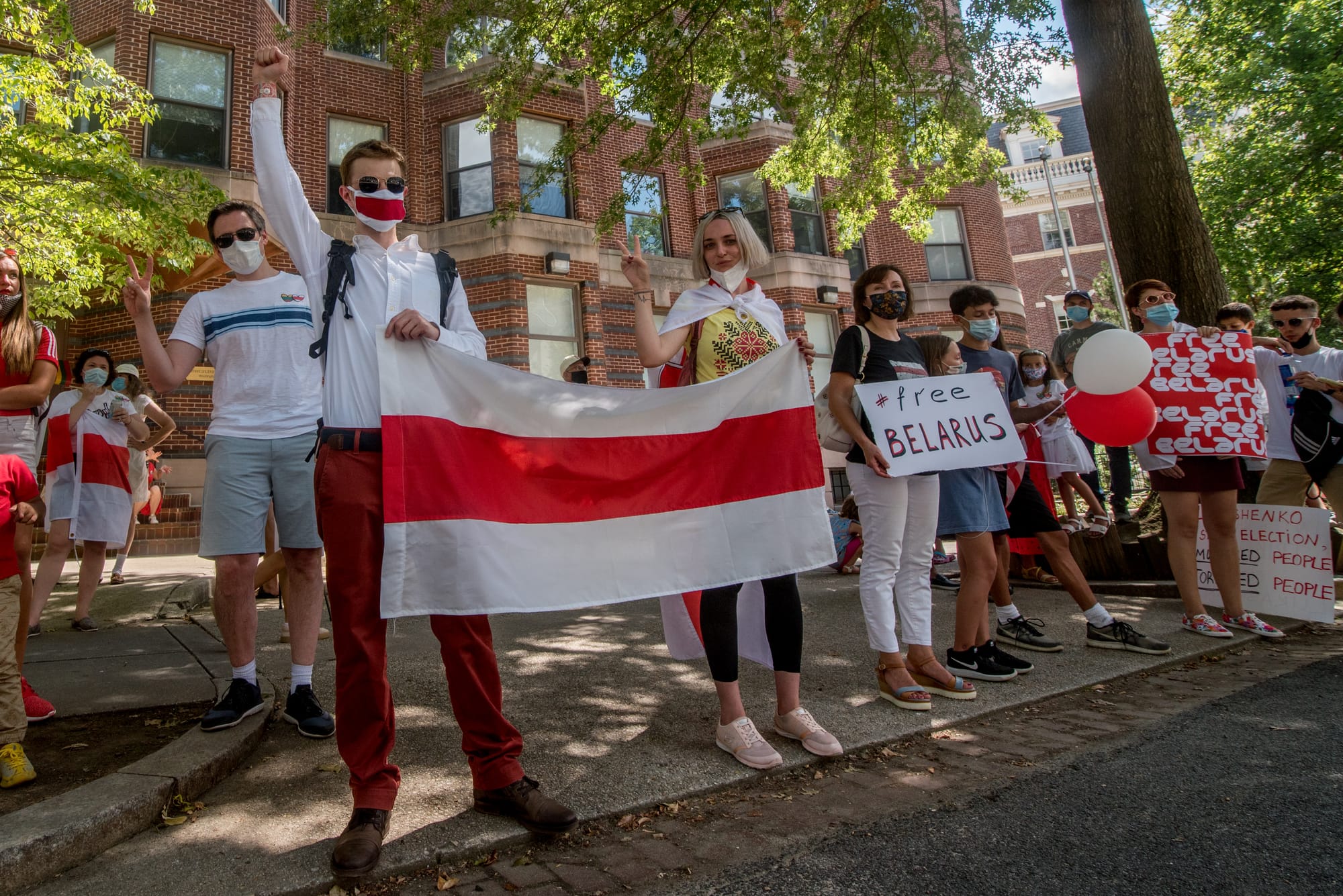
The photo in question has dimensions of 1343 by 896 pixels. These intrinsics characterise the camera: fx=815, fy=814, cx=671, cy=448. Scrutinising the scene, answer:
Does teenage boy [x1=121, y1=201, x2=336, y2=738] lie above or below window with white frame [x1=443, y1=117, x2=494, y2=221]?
below

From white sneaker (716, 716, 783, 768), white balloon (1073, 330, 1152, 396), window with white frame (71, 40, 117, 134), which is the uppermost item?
window with white frame (71, 40, 117, 134)

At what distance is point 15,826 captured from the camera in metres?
2.28

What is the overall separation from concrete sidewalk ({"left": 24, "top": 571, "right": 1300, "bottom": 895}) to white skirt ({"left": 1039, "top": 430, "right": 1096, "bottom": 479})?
8.90 ft

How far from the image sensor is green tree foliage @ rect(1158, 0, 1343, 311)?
55.2 feet

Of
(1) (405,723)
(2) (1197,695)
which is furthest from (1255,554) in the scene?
(1) (405,723)

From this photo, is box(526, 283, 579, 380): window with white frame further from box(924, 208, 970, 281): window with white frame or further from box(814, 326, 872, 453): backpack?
box(814, 326, 872, 453): backpack

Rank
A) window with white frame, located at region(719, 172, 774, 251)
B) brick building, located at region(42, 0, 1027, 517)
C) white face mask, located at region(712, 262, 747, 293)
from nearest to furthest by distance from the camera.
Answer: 1. white face mask, located at region(712, 262, 747, 293)
2. brick building, located at region(42, 0, 1027, 517)
3. window with white frame, located at region(719, 172, 774, 251)

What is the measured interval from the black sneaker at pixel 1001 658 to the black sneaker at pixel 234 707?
138 inches

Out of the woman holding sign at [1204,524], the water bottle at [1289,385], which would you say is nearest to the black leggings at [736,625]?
the woman holding sign at [1204,524]

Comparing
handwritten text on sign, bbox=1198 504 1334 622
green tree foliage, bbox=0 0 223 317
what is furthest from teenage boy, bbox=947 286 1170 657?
green tree foliage, bbox=0 0 223 317

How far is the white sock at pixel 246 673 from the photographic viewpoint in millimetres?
Result: 3441

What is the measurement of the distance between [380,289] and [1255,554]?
19.3 feet

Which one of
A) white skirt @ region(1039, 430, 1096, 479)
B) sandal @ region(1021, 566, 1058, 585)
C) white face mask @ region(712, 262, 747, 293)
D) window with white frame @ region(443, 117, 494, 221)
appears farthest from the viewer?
window with white frame @ region(443, 117, 494, 221)

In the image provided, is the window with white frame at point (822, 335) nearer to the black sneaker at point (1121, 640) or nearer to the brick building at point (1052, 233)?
the black sneaker at point (1121, 640)
